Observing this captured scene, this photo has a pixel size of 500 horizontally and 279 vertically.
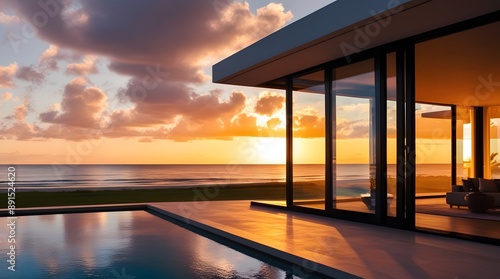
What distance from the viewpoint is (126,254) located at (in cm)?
582

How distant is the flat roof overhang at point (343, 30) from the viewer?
570 centimetres

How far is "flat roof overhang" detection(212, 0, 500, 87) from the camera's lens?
570 centimetres

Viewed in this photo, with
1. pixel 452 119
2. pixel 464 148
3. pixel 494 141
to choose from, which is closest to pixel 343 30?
pixel 452 119

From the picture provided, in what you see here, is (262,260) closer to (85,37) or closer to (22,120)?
(85,37)

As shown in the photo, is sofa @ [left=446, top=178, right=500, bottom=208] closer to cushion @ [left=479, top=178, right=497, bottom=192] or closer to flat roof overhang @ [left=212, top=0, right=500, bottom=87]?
cushion @ [left=479, top=178, right=497, bottom=192]

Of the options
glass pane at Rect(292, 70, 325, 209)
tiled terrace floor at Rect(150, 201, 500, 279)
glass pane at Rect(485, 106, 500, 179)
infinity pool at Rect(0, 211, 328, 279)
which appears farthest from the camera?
glass pane at Rect(485, 106, 500, 179)

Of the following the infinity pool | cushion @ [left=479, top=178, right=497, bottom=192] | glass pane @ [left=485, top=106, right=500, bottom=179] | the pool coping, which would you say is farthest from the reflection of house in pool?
the infinity pool

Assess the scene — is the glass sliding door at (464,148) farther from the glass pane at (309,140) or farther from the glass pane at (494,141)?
the glass pane at (309,140)

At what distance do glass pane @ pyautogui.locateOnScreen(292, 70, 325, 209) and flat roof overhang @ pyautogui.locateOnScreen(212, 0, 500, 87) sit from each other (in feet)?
1.47

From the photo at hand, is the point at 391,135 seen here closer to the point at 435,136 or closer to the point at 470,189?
the point at 470,189

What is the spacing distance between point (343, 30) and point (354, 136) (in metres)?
2.28

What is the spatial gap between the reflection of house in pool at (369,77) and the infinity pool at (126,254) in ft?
9.29

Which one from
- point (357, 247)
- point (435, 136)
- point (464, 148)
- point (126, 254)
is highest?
point (435, 136)

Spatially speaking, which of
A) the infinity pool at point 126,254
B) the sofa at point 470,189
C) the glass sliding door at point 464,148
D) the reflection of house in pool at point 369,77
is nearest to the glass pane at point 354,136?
the reflection of house in pool at point 369,77
